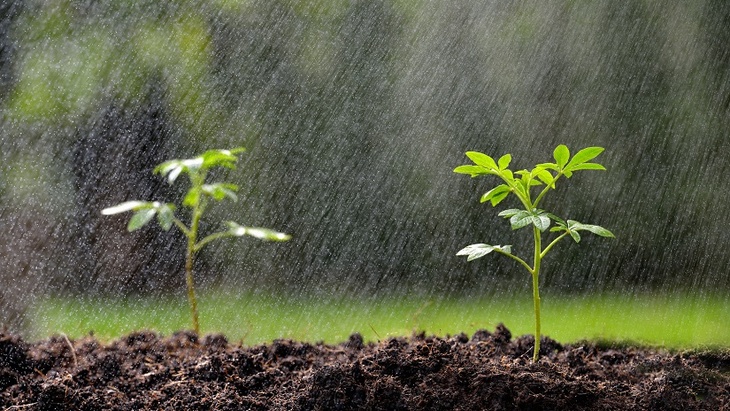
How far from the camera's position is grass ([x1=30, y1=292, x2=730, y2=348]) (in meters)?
2.36

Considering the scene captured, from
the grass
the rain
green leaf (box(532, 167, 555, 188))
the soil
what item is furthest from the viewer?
the rain

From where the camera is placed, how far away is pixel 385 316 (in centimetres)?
304

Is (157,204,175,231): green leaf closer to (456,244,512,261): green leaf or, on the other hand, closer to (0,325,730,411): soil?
(0,325,730,411): soil

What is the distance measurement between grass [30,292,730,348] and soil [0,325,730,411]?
52cm

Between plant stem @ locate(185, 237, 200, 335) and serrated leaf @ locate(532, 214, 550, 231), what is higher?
serrated leaf @ locate(532, 214, 550, 231)

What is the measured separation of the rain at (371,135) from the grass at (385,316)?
0.21m

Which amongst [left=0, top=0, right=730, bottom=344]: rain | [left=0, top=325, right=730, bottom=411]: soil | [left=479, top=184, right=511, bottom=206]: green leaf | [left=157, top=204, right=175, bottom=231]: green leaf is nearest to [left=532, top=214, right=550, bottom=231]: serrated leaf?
[left=479, top=184, right=511, bottom=206]: green leaf

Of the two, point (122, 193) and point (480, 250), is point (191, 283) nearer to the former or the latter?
point (480, 250)

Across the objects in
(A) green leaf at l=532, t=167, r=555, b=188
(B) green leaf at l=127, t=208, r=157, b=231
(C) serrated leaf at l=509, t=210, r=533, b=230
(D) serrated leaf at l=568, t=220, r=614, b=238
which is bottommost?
(B) green leaf at l=127, t=208, r=157, b=231

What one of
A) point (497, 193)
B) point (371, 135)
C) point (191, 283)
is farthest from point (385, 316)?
point (497, 193)

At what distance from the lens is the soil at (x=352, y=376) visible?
124 cm

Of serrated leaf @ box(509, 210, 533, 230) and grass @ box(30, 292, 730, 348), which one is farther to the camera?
grass @ box(30, 292, 730, 348)

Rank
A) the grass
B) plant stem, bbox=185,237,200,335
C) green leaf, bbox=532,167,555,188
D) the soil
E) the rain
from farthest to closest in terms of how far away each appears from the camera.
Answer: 1. the rain
2. the grass
3. plant stem, bbox=185,237,200,335
4. green leaf, bbox=532,167,555,188
5. the soil

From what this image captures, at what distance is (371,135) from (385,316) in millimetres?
961
